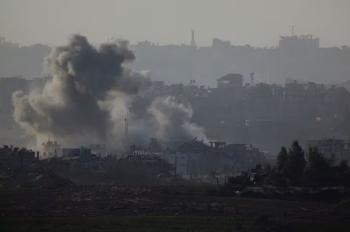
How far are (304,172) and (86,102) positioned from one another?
99.7 ft

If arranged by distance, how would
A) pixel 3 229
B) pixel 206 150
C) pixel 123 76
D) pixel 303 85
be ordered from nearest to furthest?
pixel 3 229
pixel 206 150
pixel 123 76
pixel 303 85

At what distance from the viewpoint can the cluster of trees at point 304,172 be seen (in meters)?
49.0

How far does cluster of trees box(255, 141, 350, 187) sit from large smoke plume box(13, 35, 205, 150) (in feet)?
92.4

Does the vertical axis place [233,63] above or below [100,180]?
above

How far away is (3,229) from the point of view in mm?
36250

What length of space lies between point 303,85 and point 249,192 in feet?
227

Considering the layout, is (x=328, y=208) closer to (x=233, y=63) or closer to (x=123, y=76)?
(x=123, y=76)

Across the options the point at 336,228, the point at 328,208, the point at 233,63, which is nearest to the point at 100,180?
the point at 328,208

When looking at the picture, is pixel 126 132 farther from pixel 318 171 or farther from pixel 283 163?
pixel 318 171

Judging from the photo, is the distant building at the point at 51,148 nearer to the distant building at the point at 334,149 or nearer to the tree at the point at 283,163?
the distant building at the point at 334,149

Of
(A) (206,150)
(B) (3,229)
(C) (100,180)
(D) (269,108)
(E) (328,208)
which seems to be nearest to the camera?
(B) (3,229)

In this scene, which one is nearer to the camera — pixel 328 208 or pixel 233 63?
pixel 328 208

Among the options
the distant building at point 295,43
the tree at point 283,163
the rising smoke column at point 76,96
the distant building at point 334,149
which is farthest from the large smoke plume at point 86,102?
the distant building at point 295,43

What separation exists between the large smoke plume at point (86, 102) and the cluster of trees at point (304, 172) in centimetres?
2816
